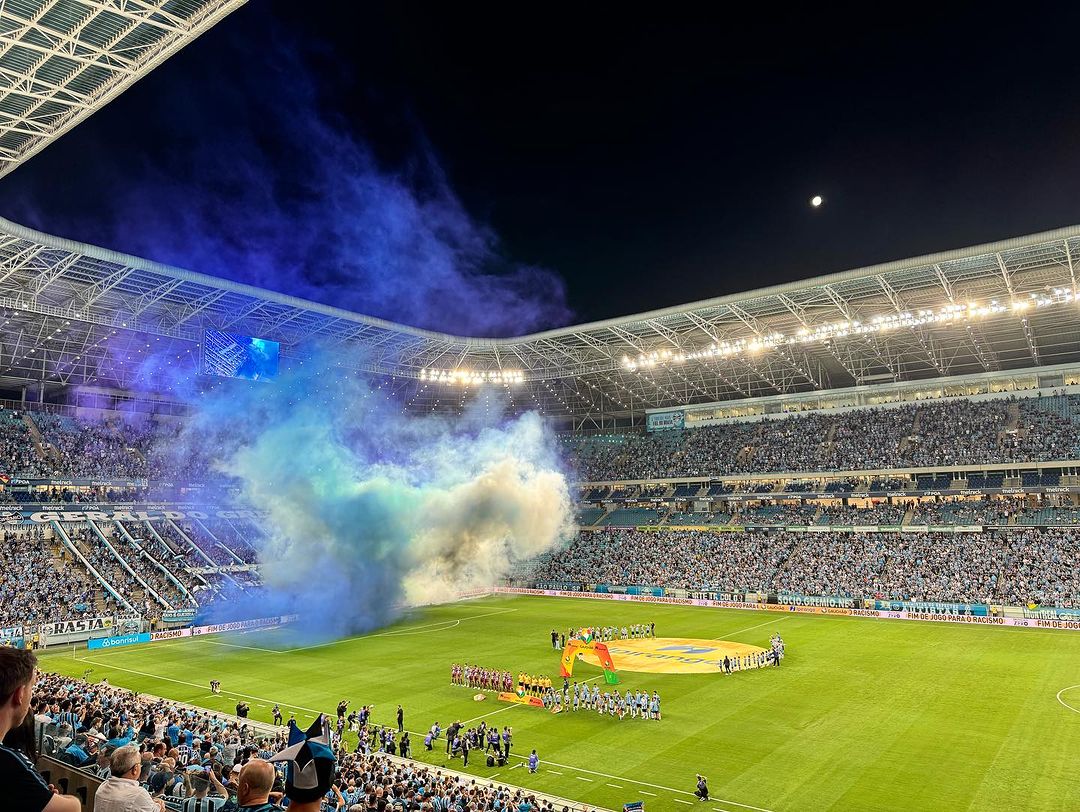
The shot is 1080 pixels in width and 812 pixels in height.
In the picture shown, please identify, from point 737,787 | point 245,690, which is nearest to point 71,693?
point 245,690

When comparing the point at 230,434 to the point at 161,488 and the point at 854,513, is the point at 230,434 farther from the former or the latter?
the point at 854,513

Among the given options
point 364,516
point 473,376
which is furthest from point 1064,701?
point 473,376

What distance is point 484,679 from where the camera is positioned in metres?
32.4

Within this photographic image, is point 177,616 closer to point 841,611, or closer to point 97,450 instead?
point 97,450

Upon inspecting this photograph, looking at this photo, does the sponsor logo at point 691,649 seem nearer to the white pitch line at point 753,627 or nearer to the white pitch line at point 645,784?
the white pitch line at point 753,627

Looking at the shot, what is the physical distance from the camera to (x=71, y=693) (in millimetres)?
23578

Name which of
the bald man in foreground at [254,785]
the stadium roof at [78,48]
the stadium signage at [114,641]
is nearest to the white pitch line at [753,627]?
the stadium signage at [114,641]

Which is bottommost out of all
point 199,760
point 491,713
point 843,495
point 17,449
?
point 491,713

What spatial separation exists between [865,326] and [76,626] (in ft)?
187

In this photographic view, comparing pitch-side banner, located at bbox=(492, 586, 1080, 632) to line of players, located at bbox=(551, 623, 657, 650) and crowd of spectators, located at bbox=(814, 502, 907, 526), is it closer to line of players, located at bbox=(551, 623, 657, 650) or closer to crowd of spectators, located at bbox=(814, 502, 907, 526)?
crowd of spectators, located at bbox=(814, 502, 907, 526)

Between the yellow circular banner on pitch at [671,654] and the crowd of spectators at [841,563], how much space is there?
1696 cm

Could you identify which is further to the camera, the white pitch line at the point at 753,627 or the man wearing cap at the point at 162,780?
the white pitch line at the point at 753,627

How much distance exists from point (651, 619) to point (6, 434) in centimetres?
5147

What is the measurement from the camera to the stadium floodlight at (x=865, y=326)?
166 ft
